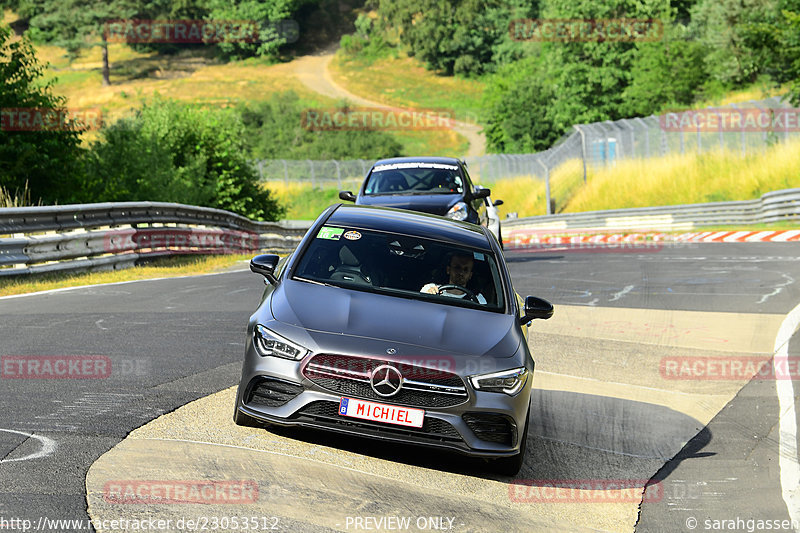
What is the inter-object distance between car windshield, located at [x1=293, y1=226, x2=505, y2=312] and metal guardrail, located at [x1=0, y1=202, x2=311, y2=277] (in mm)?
9282

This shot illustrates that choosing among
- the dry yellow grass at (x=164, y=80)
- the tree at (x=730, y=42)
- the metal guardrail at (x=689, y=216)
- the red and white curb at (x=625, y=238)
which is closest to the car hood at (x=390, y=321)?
the red and white curb at (x=625, y=238)

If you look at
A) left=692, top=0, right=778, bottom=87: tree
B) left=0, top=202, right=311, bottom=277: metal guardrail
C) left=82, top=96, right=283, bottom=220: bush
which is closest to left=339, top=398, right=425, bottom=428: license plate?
left=0, top=202, right=311, bottom=277: metal guardrail

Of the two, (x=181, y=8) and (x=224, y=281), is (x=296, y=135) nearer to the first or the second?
(x=181, y=8)

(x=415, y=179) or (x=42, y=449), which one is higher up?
(x=42, y=449)

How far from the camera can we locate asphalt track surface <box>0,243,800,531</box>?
5512mm

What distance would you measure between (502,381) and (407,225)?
1934mm

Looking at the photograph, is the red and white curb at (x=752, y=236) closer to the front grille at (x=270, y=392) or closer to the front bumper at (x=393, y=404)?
the front bumper at (x=393, y=404)

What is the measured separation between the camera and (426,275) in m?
7.36

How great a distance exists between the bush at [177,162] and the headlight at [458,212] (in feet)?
46.0

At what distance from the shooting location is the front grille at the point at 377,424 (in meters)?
6.06

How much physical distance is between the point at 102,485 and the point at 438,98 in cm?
11331

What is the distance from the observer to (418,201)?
628 inches

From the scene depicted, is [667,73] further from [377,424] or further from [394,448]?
[377,424]

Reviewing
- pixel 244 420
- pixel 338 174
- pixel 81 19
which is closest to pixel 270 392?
pixel 244 420
